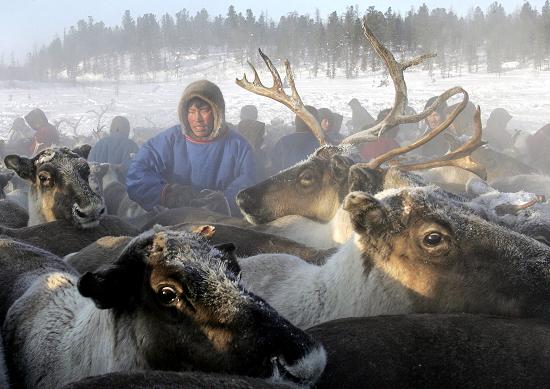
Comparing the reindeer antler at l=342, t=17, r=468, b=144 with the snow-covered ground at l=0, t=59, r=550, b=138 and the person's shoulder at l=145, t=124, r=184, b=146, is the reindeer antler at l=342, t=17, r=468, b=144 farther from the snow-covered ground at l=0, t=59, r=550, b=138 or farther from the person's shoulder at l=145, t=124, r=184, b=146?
the snow-covered ground at l=0, t=59, r=550, b=138

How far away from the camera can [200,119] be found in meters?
7.12

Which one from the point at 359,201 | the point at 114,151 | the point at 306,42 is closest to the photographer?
the point at 359,201

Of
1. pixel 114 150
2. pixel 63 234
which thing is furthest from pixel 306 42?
pixel 63 234

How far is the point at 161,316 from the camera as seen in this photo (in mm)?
2324

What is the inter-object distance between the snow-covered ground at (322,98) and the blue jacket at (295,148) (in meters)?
15.3

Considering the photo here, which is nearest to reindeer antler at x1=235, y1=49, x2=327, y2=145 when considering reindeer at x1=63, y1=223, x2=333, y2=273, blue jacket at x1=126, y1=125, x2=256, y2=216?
blue jacket at x1=126, y1=125, x2=256, y2=216

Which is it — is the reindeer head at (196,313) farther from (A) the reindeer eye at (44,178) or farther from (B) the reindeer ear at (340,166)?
(A) the reindeer eye at (44,178)

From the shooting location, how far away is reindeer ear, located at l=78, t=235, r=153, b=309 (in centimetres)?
232

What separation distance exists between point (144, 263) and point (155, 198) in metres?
4.52

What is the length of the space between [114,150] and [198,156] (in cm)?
549

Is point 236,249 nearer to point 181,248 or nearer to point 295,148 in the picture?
point 181,248

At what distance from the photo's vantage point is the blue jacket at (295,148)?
8984 millimetres

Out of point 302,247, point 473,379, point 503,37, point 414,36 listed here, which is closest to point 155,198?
point 302,247

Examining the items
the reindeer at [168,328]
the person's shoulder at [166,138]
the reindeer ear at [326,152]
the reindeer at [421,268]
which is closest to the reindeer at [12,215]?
the person's shoulder at [166,138]
